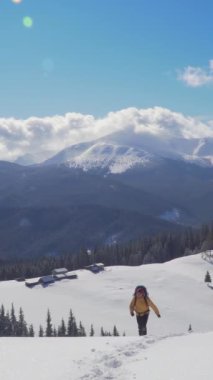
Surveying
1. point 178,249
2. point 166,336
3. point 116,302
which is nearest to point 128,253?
point 178,249

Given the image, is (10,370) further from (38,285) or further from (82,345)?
(38,285)

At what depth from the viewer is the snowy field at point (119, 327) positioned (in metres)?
16.5

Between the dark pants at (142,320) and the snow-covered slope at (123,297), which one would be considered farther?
the snow-covered slope at (123,297)

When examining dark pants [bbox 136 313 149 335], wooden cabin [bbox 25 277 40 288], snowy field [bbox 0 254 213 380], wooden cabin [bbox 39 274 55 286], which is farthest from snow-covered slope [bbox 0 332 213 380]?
wooden cabin [bbox 39 274 55 286]

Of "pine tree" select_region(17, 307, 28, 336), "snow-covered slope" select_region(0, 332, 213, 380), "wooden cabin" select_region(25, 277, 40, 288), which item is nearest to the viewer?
"snow-covered slope" select_region(0, 332, 213, 380)

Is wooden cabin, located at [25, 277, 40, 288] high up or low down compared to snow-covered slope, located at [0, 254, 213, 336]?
Result: up

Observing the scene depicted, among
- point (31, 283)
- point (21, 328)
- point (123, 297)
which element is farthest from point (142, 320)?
point (31, 283)

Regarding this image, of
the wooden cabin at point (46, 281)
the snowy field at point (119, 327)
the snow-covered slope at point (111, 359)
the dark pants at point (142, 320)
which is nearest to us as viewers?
the snow-covered slope at point (111, 359)

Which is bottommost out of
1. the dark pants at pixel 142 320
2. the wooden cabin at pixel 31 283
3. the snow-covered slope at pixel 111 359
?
the snow-covered slope at pixel 111 359

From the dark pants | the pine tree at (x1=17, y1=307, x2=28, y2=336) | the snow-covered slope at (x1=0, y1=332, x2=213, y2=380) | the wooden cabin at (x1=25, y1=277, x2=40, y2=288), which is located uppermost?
the wooden cabin at (x1=25, y1=277, x2=40, y2=288)

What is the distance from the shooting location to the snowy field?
54.0 ft

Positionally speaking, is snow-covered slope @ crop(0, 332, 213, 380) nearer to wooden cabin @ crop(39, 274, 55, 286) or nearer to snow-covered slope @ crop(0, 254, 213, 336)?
snow-covered slope @ crop(0, 254, 213, 336)

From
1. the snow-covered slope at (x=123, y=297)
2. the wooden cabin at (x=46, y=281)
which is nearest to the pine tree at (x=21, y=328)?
the snow-covered slope at (x=123, y=297)

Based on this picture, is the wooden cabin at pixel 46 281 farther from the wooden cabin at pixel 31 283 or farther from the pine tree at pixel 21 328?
the pine tree at pixel 21 328
